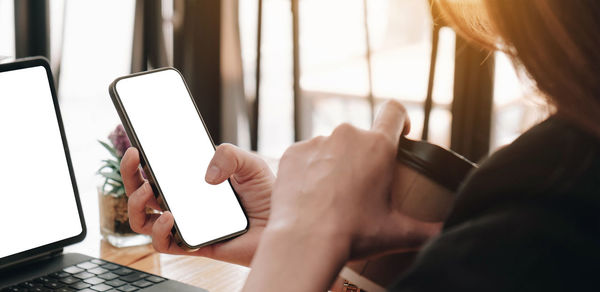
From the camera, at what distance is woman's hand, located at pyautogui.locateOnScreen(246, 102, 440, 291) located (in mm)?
428

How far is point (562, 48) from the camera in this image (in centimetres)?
36

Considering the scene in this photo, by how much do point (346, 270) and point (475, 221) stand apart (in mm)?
222

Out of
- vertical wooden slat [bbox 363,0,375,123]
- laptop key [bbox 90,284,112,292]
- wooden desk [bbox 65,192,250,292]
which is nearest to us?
laptop key [bbox 90,284,112,292]

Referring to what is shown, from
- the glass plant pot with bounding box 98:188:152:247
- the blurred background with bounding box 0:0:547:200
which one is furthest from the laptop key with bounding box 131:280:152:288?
the blurred background with bounding box 0:0:547:200

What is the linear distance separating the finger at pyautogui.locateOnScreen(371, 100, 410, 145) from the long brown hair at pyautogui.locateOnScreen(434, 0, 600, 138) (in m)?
0.13

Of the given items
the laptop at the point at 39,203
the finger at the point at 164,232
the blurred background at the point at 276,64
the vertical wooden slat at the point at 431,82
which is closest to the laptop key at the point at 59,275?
the laptop at the point at 39,203

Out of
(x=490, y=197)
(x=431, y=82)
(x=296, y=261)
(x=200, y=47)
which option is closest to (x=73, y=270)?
(x=296, y=261)

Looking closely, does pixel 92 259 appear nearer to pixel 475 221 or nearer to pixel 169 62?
pixel 475 221

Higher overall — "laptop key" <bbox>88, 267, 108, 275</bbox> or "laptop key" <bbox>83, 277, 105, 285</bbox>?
"laptop key" <bbox>83, 277, 105, 285</bbox>

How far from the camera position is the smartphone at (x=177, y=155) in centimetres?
69

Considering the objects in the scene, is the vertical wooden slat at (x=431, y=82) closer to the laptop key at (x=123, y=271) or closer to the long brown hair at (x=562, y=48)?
the laptop key at (x=123, y=271)

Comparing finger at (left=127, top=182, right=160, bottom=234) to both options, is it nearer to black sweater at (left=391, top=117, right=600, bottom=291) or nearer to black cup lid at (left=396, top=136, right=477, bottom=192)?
black cup lid at (left=396, top=136, right=477, bottom=192)

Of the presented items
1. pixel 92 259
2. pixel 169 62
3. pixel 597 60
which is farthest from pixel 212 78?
pixel 597 60

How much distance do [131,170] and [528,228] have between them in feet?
1.67
